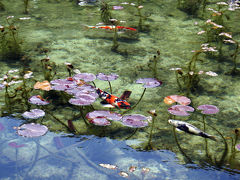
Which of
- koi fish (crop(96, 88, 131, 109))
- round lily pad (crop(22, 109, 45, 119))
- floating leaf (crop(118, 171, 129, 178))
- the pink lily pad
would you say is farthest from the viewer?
koi fish (crop(96, 88, 131, 109))

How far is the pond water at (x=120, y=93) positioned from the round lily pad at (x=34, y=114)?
0.19ft

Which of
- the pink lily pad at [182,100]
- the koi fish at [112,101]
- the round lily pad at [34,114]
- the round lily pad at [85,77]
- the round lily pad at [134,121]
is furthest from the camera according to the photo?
the round lily pad at [85,77]

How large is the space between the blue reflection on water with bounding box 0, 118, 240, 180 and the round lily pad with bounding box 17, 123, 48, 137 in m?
0.04

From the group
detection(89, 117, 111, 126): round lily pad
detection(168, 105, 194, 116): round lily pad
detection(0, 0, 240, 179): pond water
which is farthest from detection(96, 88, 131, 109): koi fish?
detection(168, 105, 194, 116): round lily pad

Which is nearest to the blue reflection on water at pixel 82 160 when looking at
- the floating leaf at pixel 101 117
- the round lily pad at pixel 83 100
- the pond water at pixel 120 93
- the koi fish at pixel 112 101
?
the pond water at pixel 120 93

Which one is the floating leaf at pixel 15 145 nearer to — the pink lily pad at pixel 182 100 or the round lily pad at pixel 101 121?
the round lily pad at pixel 101 121

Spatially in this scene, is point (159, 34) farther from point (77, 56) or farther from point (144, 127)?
point (144, 127)

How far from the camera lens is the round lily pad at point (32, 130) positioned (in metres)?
2.14

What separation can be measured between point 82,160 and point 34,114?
1.89 feet

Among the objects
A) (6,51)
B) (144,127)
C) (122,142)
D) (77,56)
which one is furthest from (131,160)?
(6,51)

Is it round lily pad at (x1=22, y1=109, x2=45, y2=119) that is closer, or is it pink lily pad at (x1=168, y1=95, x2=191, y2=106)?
round lily pad at (x1=22, y1=109, x2=45, y2=119)

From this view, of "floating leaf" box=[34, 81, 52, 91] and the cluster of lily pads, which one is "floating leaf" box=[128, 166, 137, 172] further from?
"floating leaf" box=[34, 81, 52, 91]

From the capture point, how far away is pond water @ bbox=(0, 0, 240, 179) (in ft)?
6.51

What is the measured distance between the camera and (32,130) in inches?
85.6
